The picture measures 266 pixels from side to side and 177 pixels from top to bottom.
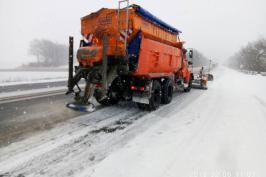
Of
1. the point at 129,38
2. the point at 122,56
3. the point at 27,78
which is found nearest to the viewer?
the point at 122,56

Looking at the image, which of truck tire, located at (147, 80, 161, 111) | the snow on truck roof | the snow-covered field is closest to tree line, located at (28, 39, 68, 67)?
the snow-covered field

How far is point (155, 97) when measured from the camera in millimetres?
7098

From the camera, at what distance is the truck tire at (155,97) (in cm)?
659

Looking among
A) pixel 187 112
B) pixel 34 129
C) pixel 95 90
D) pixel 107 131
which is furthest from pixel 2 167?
pixel 187 112

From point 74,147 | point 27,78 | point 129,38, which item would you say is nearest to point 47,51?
point 27,78

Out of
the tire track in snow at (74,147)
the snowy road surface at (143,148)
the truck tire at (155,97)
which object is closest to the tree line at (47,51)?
the truck tire at (155,97)

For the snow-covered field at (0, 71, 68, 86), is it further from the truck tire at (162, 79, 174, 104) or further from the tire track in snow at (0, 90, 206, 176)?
the truck tire at (162, 79, 174, 104)

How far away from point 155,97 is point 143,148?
3.41 m

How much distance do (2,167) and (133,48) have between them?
13.6 ft

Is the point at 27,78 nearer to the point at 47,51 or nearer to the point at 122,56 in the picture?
the point at 122,56

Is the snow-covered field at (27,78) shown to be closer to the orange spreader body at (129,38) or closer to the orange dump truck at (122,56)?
the orange dump truck at (122,56)

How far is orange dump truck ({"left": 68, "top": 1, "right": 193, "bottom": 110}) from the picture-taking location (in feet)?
17.7

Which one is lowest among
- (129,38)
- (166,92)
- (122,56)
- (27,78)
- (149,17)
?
(27,78)

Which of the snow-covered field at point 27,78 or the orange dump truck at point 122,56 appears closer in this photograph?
the orange dump truck at point 122,56
